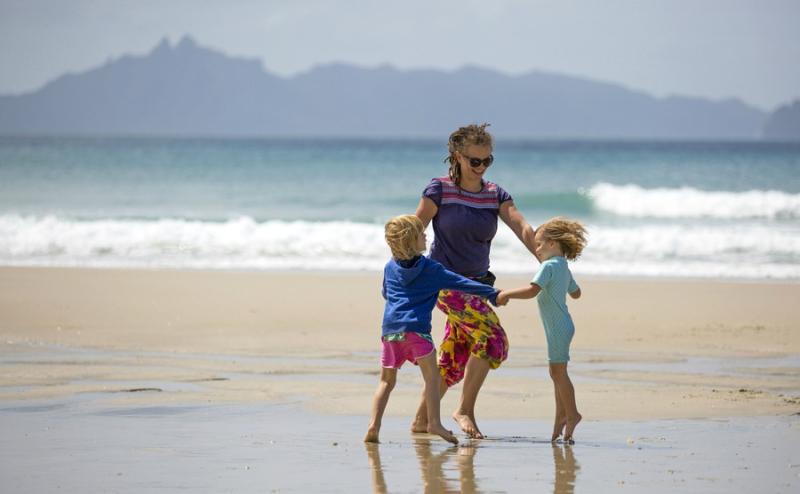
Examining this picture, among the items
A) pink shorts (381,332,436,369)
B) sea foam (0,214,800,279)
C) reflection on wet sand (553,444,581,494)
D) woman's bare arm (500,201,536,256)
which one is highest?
sea foam (0,214,800,279)

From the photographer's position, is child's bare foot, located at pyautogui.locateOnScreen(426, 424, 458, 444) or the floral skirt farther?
the floral skirt

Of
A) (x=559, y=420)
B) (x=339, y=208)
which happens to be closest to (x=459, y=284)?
(x=559, y=420)

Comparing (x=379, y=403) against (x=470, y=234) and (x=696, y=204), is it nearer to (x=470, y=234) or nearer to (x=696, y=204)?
(x=470, y=234)

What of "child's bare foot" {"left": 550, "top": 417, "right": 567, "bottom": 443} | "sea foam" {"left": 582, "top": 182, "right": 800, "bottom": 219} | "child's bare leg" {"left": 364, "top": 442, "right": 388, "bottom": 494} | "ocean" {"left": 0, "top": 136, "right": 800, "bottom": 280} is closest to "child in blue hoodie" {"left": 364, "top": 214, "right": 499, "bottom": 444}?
"child's bare leg" {"left": 364, "top": 442, "right": 388, "bottom": 494}

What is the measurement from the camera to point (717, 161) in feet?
179

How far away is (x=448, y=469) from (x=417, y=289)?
0.93 m

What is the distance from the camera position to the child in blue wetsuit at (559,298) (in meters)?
5.57

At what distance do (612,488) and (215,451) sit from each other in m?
1.77

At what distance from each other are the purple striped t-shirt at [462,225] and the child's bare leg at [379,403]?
599 millimetres

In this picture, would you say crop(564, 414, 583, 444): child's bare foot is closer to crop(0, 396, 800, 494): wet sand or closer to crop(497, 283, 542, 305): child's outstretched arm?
crop(0, 396, 800, 494): wet sand

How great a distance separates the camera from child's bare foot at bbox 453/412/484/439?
5680mm

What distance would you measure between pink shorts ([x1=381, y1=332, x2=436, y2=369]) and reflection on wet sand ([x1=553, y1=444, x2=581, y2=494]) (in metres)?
0.76

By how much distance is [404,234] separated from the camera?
5352 mm

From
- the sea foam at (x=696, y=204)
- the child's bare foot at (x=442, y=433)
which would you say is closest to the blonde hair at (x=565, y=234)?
the child's bare foot at (x=442, y=433)
